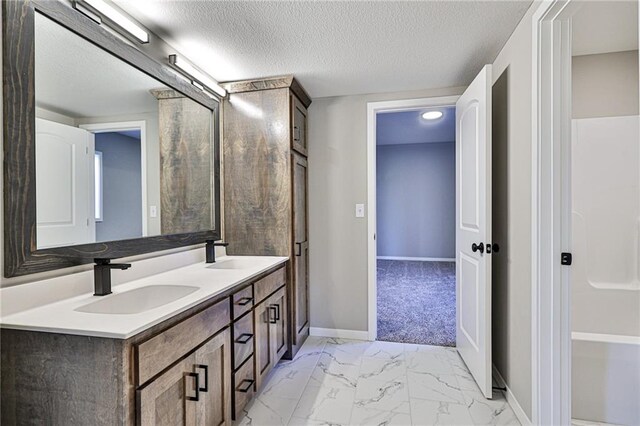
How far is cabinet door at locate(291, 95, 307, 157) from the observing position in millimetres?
2414

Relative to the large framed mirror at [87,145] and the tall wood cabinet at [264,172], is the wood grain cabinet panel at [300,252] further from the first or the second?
the large framed mirror at [87,145]

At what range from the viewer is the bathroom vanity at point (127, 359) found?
935 mm

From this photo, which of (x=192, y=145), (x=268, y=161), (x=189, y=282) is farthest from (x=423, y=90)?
(x=189, y=282)

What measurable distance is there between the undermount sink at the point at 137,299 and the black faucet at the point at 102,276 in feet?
Result: 0.12

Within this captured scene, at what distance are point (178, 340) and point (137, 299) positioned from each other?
43 cm

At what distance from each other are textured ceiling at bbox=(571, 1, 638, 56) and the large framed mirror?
2.25 meters

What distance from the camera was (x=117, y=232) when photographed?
1500 millimetres

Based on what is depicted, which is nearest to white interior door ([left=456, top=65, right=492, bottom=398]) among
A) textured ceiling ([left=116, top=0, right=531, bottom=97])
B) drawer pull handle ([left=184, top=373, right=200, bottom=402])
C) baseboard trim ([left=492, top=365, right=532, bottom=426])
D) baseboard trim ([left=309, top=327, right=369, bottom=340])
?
baseboard trim ([left=492, top=365, right=532, bottom=426])

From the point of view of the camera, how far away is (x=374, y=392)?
76.7 inches

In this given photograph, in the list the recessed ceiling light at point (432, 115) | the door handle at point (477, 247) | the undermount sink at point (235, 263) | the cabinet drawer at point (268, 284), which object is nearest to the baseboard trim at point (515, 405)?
the door handle at point (477, 247)

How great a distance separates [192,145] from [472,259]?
2028mm

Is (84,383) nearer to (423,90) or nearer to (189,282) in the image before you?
(189,282)

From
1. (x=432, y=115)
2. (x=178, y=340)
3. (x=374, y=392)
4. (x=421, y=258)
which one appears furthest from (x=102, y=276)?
(x=421, y=258)

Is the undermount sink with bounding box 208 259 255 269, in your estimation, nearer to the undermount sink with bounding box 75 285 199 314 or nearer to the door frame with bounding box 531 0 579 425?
the undermount sink with bounding box 75 285 199 314
